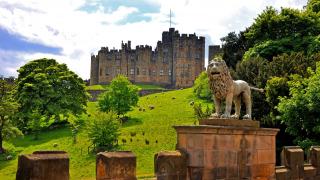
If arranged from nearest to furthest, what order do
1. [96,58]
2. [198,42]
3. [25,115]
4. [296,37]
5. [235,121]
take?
[235,121] → [296,37] → [25,115] → [198,42] → [96,58]

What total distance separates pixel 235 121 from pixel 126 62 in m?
109

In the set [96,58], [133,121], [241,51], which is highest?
[96,58]

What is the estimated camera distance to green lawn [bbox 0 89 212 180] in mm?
40406

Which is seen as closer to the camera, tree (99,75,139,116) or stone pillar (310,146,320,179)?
stone pillar (310,146,320,179)

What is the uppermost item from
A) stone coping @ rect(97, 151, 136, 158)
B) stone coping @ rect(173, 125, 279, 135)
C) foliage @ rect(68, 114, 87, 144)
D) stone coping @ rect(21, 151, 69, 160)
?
stone coping @ rect(173, 125, 279, 135)

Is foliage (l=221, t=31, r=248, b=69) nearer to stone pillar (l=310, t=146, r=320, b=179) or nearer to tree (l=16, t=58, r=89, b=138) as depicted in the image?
tree (l=16, t=58, r=89, b=138)

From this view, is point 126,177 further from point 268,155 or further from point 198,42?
point 198,42

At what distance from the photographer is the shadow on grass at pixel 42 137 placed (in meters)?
53.8

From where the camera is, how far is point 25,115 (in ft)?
185

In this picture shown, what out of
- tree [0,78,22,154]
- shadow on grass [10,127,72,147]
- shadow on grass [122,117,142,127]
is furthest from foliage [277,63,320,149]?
shadow on grass [122,117,142,127]

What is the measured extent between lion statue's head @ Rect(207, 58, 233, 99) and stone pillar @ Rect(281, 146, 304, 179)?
2873mm

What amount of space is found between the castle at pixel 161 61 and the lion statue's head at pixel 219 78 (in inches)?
4077

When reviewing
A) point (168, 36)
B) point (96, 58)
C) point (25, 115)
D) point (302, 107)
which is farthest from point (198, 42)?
point (302, 107)

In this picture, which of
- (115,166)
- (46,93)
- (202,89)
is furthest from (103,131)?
(115,166)
